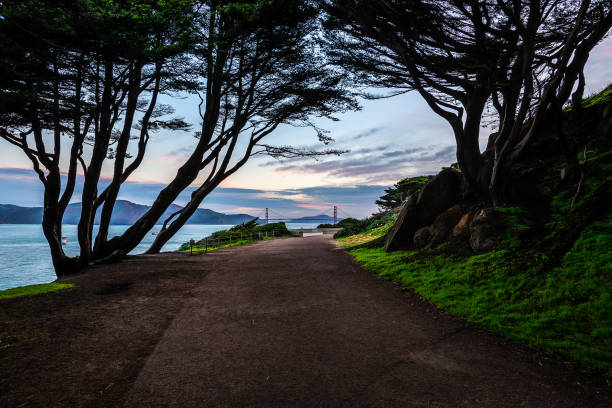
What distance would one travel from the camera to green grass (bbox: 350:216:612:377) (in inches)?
133

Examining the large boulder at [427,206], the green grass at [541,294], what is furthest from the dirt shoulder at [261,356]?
the large boulder at [427,206]

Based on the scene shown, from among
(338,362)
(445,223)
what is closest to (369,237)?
(445,223)

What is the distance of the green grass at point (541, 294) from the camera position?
11.1ft

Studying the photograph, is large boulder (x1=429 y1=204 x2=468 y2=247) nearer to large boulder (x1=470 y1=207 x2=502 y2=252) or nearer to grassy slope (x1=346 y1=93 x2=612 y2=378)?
grassy slope (x1=346 y1=93 x2=612 y2=378)

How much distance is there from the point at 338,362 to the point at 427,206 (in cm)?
811

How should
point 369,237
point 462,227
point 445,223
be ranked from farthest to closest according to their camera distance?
point 369,237
point 445,223
point 462,227

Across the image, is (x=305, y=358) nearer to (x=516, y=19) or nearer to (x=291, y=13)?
(x=516, y=19)

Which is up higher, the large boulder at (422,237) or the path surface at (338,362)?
the large boulder at (422,237)

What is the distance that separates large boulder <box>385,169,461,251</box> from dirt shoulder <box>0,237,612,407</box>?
15.5ft

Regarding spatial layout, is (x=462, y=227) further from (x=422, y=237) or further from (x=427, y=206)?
(x=427, y=206)

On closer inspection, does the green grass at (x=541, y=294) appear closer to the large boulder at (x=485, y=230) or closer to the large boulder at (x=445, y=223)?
the large boulder at (x=485, y=230)

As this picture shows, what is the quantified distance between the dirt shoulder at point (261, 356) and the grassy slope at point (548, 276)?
404 millimetres

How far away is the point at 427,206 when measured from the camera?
1012 cm

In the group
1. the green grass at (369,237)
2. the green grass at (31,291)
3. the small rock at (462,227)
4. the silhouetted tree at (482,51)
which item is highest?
the silhouetted tree at (482,51)
